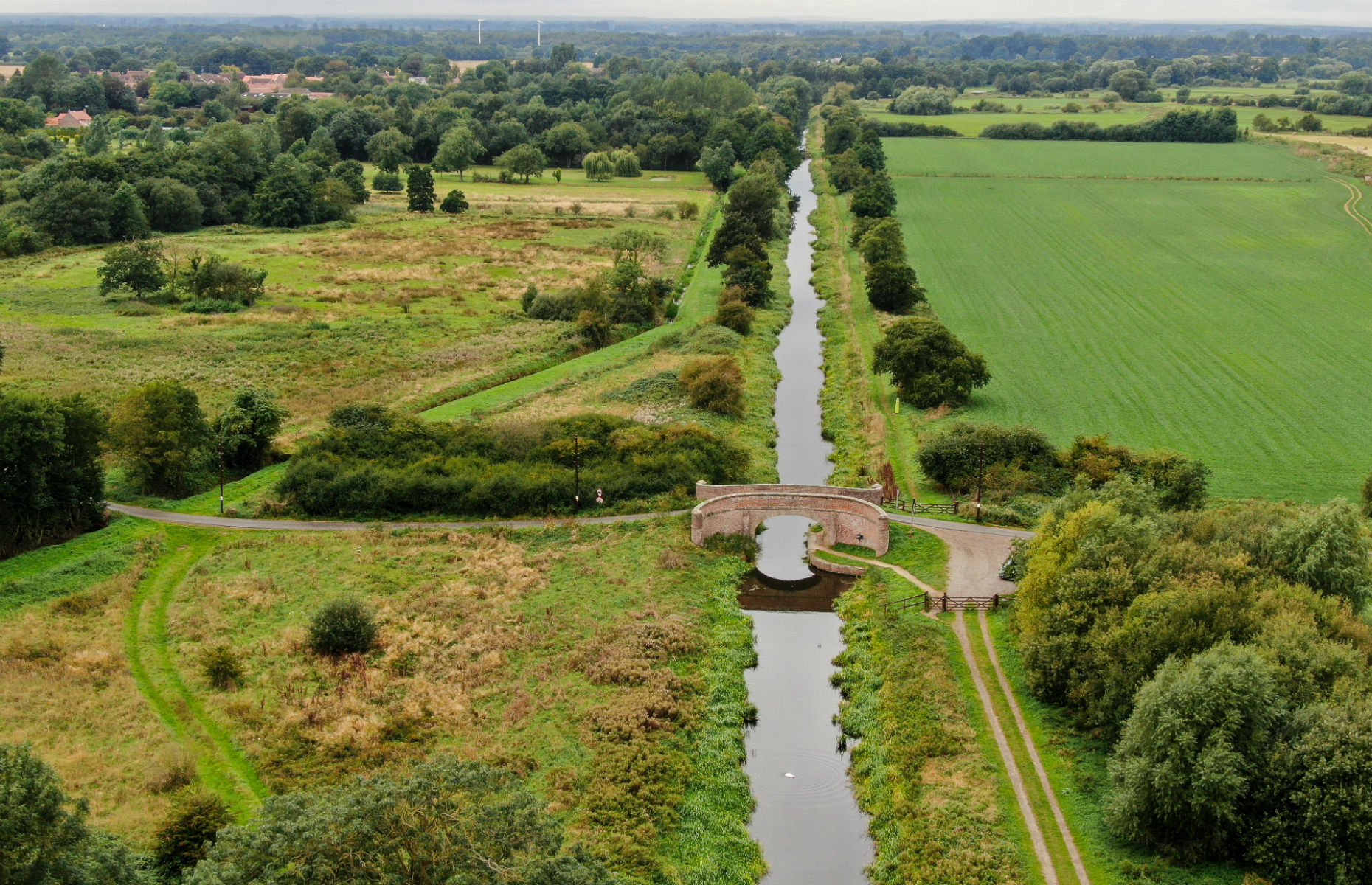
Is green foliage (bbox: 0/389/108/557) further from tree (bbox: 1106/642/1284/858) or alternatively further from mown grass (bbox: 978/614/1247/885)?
tree (bbox: 1106/642/1284/858)

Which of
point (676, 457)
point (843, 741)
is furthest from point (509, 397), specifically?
point (843, 741)

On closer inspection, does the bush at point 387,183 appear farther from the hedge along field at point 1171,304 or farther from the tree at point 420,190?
the hedge along field at point 1171,304

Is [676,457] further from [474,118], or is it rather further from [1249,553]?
[474,118]

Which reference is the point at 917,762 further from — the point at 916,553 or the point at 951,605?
the point at 916,553

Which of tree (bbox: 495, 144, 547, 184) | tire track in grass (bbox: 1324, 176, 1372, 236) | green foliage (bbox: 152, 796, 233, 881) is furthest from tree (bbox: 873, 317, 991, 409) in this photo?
tree (bbox: 495, 144, 547, 184)

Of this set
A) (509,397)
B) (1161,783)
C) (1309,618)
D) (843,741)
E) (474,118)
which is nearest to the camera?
(1161,783)

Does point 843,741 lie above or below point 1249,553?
below

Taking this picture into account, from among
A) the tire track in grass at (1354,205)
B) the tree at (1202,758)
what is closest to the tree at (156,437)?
the tree at (1202,758)
